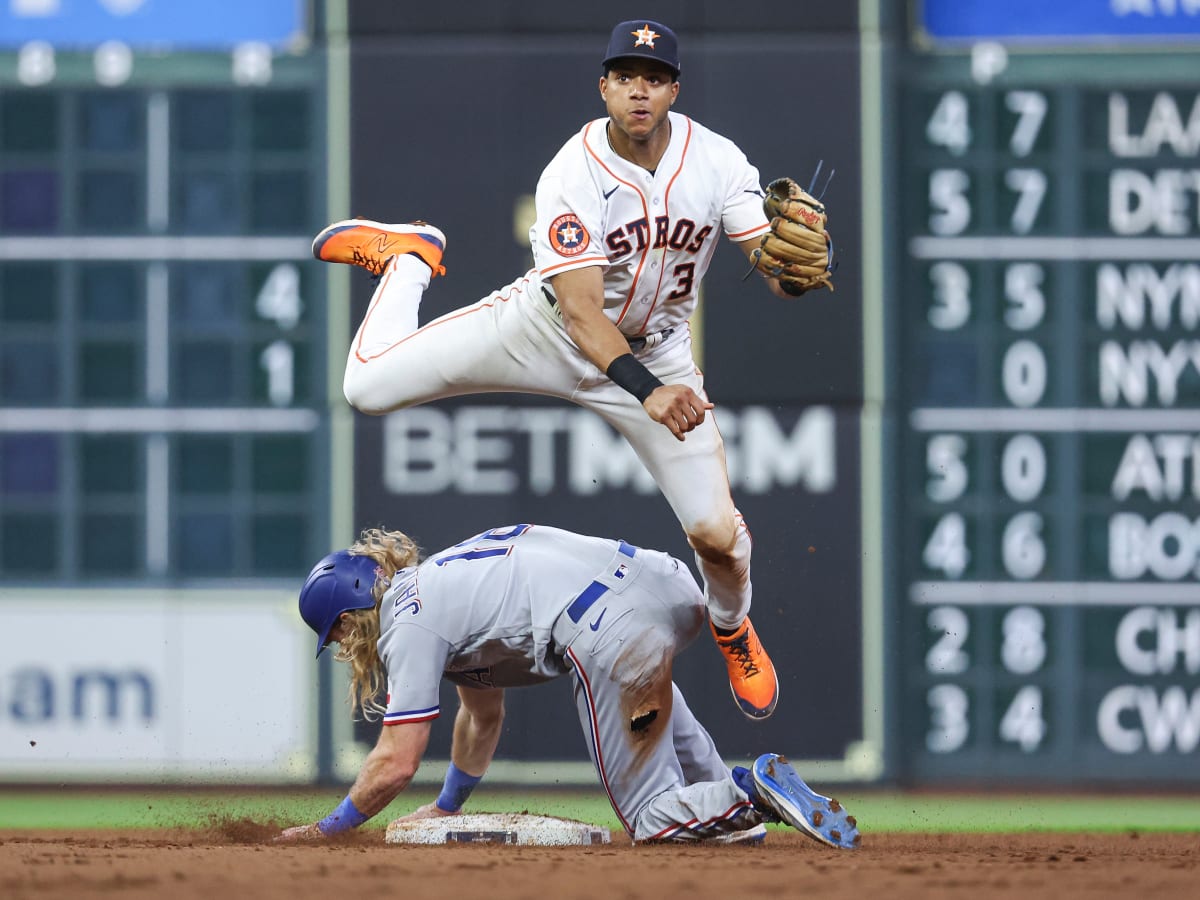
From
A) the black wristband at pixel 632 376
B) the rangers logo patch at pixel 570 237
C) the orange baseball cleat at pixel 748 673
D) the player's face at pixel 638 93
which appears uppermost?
the player's face at pixel 638 93

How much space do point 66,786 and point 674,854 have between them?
352cm

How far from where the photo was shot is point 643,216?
503 centimetres

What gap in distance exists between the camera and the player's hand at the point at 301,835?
4.98m

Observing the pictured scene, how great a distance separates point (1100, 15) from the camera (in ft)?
24.2

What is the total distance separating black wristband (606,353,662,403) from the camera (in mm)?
4758

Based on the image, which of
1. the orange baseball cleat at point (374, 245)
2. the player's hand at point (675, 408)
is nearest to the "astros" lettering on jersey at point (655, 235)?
the player's hand at point (675, 408)

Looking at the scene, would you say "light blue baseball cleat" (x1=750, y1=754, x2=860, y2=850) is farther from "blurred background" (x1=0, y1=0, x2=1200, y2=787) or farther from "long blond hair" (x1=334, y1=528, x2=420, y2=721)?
"blurred background" (x1=0, y1=0, x2=1200, y2=787)

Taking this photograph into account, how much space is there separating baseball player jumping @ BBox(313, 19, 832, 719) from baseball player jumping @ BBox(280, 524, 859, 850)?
0.96 feet

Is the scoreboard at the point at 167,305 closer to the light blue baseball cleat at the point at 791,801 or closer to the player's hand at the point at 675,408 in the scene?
the player's hand at the point at 675,408

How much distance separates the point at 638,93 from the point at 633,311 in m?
0.59

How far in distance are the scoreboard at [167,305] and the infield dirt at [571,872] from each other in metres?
2.35

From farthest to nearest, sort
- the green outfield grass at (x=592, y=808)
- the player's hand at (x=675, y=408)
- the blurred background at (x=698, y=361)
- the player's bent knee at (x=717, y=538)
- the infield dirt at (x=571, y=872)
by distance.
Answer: the blurred background at (x=698, y=361) → the green outfield grass at (x=592, y=808) → the player's bent knee at (x=717, y=538) → the player's hand at (x=675, y=408) → the infield dirt at (x=571, y=872)

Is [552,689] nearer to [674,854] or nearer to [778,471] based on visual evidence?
[778,471]

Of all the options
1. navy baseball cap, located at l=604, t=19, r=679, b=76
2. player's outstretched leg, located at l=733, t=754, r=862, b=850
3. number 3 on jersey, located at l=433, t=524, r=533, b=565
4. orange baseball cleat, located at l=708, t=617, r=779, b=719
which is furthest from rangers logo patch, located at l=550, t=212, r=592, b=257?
player's outstretched leg, located at l=733, t=754, r=862, b=850
